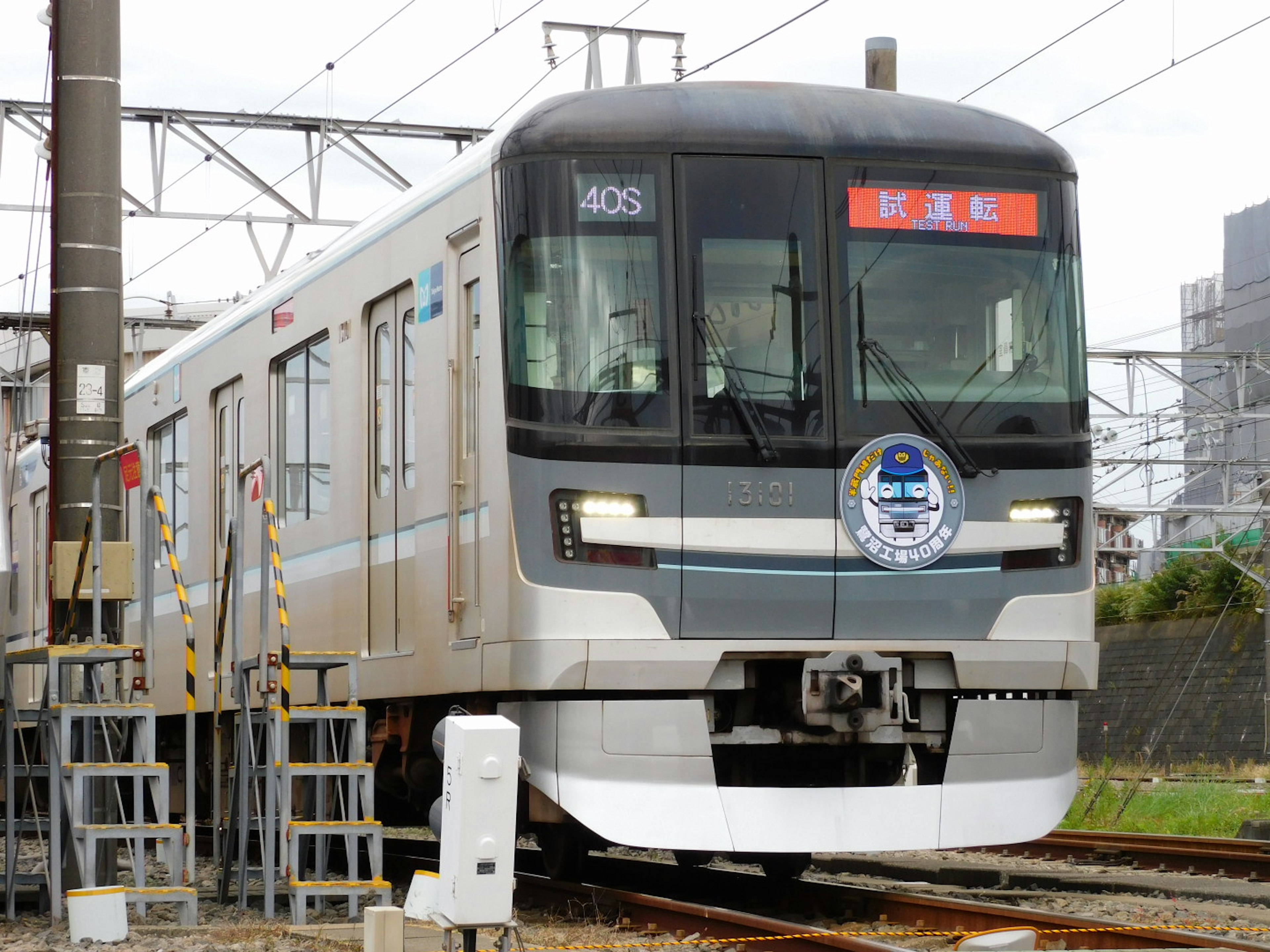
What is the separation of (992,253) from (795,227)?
3.06 ft

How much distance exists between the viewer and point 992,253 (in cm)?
810

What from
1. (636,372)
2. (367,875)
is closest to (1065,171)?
(636,372)

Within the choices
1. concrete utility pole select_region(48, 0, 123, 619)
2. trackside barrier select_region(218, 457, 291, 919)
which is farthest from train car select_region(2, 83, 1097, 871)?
concrete utility pole select_region(48, 0, 123, 619)

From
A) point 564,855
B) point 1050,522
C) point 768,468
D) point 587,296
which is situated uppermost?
point 587,296

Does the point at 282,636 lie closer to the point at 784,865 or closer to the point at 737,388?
the point at 737,388

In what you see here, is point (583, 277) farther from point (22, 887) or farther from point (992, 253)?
point (22, 887)

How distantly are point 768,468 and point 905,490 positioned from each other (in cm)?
61

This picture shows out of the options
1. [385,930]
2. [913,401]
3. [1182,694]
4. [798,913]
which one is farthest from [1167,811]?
[1182,694]

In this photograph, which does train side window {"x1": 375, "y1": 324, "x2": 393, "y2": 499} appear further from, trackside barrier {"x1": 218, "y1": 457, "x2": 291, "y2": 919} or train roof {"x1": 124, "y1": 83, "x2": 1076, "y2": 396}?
train roof {"x1": 124, "y1": 83, "x2": 1076, "y2": 396}

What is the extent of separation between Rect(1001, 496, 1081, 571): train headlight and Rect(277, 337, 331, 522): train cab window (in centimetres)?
391

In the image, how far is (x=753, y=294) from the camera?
7820 mm

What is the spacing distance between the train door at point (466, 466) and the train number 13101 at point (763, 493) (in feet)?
3.67

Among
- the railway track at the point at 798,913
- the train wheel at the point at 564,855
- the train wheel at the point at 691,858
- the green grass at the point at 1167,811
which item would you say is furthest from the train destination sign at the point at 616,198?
the green grass at the point at 1167,811

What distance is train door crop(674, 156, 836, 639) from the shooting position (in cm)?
761
